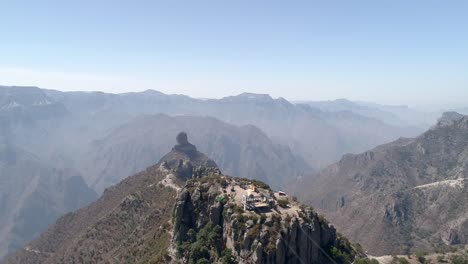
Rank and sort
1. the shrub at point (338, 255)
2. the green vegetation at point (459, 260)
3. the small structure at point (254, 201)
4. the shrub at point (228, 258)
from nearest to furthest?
the shrub at point (228, 258) < the small structure at point (254, 201) < the shrub at point (338, 255) < the green vegetation at point (459, 260)

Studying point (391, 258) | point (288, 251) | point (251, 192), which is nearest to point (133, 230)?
point (251, 192)

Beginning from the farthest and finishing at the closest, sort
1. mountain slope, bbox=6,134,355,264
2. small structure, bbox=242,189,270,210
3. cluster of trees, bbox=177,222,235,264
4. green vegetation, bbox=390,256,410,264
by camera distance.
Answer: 1. green vegetation, bbox=390,256,410,264
2. small structure, bbox=242,189,270,210
3. cluster of trees, bbox=177,222,235,264
4. mountain slope, bbox=6,134,355,264

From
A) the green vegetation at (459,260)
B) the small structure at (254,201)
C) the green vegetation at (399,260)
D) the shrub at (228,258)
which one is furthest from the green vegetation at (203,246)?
the green vegetation at (459,260)

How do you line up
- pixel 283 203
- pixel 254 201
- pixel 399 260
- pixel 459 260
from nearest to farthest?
pixel 254 201
pixel 283 203
pixel 399 260
pixel 459 260

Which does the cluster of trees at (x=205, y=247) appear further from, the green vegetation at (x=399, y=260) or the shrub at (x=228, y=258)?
the green vegetation at (x=399, y=260)

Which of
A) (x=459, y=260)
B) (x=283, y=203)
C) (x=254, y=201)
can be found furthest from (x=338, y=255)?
(x=459, y=260)

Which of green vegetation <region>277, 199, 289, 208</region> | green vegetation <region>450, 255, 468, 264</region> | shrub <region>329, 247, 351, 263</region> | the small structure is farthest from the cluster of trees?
green vegetation <region>450, 255, 468, 264</region>

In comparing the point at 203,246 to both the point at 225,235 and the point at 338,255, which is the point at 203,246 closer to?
the point at 225,235

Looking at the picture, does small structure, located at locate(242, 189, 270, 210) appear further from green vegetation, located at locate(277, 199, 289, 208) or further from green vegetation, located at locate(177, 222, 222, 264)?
green vegetation, located at locate(177, 222, 222, 264)
